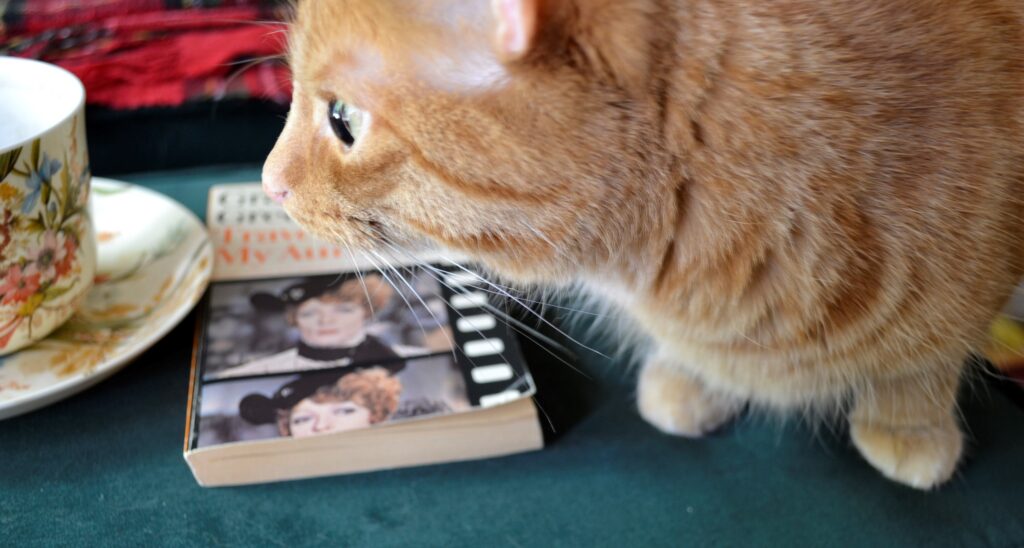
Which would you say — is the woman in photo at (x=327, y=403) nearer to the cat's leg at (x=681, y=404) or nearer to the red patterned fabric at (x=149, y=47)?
the cat's leg at (x=681, y=404)

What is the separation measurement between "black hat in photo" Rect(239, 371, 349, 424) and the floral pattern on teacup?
0.17 m

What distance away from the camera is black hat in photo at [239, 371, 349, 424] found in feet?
2.02

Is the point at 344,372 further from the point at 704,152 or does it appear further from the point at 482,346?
the point at 704,152

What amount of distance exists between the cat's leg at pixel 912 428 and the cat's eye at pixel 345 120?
16.5 inches

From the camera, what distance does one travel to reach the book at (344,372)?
61 cm

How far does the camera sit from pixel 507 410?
64 cm

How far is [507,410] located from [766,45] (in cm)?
32

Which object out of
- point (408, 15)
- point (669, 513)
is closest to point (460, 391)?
point (669, 513)

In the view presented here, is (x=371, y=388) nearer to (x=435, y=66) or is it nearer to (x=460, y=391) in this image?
(x=460, y=391)

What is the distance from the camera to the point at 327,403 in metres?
0.63

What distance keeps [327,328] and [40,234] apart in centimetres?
22

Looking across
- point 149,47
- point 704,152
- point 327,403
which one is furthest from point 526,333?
point 149,47

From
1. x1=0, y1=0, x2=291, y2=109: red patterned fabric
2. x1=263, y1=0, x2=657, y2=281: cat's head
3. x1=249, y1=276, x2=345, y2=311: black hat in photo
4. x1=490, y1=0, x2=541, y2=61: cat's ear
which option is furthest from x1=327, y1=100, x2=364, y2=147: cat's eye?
x1=0, y1=0, x2=291, y2=109: red patterned fabric

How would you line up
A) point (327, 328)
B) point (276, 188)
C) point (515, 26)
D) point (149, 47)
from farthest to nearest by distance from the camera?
point (149, 47) < point (327, 328) < point (276, 188) < point (515, 26)
